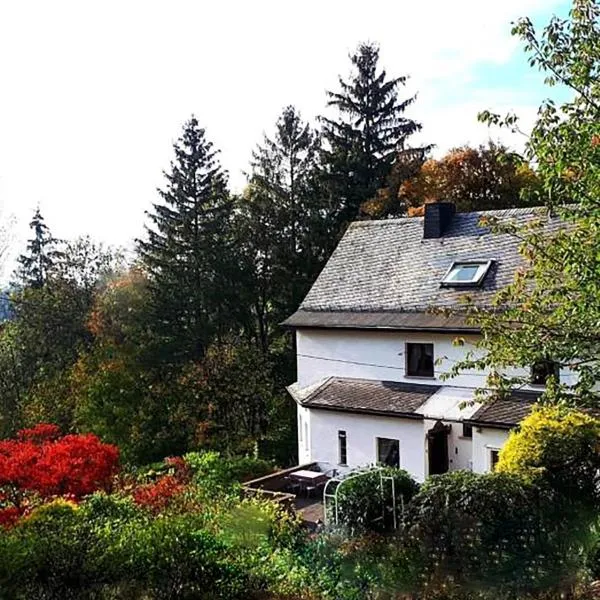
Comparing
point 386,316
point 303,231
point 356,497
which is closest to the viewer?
point 356,497

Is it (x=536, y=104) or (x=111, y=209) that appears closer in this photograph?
(x=536, y=104)

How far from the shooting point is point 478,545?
→ 967 centimetres

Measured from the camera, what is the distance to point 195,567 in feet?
30.0

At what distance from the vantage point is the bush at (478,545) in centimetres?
965

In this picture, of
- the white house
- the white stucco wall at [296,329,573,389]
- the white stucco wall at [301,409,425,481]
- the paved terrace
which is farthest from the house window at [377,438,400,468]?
the paved terrace

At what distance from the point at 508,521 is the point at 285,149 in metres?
33.5

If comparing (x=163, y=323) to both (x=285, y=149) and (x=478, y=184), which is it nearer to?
(x=285, y=149)

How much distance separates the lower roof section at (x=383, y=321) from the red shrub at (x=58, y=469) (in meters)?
9.77

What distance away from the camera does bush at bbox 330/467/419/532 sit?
11.3 meters

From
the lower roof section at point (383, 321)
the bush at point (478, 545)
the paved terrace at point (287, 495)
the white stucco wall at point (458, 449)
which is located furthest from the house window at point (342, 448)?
the bush at point (478, 545)

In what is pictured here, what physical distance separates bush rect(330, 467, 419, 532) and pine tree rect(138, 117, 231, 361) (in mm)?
25209

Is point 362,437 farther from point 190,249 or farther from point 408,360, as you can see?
point 190,249

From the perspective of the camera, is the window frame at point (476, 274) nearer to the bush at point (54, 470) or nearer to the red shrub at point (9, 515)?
the bush at point (54, 470)

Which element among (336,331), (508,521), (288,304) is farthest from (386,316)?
(288,304)
